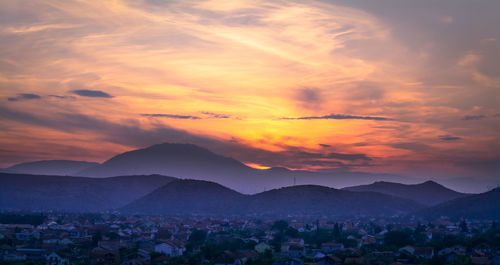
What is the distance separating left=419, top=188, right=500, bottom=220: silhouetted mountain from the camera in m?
131

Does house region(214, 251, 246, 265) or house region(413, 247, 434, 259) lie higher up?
house region(413, 247, 434, 259)

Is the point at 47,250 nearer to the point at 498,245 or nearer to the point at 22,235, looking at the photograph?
the point at 22,235

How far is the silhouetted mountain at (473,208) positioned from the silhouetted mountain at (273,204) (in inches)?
1146

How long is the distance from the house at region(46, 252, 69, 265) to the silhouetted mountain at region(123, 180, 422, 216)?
403 feet

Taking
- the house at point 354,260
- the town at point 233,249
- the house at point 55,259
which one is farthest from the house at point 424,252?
the house at point 55,259

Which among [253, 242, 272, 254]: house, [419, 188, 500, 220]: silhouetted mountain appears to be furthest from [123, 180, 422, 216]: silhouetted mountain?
[253, 242, 272, 254]: house

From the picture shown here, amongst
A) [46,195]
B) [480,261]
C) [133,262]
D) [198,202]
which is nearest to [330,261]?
[480,261]

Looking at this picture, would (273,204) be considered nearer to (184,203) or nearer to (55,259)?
(184,203)

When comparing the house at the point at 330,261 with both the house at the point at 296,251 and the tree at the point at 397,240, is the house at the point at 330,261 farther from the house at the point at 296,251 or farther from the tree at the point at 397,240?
the tree at the point at 397,240

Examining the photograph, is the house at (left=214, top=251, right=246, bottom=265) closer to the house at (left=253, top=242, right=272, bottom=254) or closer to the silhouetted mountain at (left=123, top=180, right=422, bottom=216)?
the house at (left=253, top=242, right=272, bottom=254)

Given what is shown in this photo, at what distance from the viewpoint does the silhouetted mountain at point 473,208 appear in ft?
431

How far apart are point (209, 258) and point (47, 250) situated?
58.9ft

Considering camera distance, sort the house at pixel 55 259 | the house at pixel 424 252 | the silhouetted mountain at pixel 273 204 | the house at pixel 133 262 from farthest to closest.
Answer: the silhouetted mountain at pixel 273 204, the house at pixel 424 252, the house at pixel 55 259, the house at pixel 133 262

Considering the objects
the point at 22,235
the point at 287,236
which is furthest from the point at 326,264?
the point at 22,235
